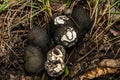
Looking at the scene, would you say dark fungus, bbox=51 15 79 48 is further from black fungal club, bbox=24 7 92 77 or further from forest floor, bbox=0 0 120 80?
forest floor, bbox=0 0 120 80

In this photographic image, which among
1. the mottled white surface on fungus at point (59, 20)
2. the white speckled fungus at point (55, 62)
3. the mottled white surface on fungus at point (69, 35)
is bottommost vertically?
the white speckled fungus at point (55, 62)

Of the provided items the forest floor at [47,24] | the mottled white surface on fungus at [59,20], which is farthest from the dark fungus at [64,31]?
the forest floor at [47,24]

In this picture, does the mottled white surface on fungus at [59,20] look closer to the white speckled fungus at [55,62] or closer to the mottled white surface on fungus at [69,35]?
the mottled white surface on fungus at [69,35]

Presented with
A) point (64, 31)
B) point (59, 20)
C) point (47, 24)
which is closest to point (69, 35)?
point (64, 31)

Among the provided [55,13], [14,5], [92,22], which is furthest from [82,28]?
[14,5]

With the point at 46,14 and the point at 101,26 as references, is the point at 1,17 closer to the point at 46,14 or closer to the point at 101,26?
the point at 46,14

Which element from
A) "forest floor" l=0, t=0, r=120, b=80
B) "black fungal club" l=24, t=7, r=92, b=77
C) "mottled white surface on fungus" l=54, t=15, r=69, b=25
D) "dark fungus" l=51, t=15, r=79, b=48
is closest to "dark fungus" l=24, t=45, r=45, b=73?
"black fungal club" l=24, t=7, r=92, b=77
